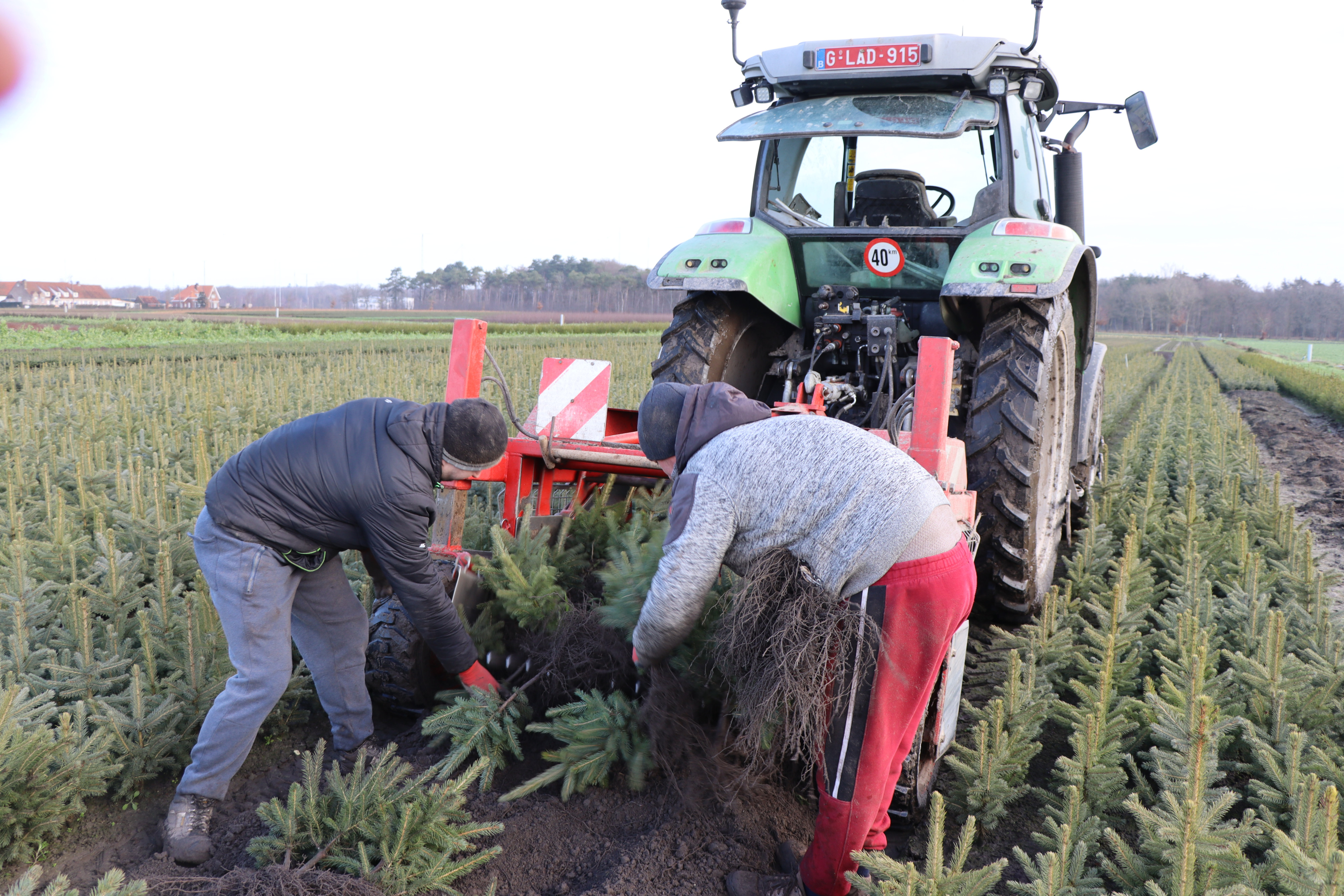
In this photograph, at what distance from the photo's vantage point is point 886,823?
2693 millimetres

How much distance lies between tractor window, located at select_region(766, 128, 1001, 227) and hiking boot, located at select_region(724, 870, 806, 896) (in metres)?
3.32

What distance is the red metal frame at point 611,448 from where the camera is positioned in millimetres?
3035

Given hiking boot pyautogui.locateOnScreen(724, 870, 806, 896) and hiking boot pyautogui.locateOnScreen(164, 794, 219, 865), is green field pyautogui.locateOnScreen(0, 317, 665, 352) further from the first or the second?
hiking boot pyautogui.locateOnScreen(724, 870, 806, 896)

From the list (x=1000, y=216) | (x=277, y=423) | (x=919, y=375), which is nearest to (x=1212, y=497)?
→ (x=1000, y=216)

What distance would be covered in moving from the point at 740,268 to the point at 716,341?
383 millimetres

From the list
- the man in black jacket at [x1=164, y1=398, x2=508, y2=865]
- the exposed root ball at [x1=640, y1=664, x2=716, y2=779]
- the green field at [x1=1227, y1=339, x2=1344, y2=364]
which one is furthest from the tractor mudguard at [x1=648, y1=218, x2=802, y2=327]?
the green field at [x1=1227, y1=339, x2=1344, y2=364]

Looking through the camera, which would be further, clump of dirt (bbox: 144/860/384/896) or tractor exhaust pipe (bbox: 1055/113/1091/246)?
tractor exhaust pipe (bbox: 1055/113/1091/246)

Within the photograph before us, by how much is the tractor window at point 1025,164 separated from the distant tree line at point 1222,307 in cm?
8358

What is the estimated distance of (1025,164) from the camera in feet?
15.7

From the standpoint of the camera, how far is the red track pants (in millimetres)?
2398

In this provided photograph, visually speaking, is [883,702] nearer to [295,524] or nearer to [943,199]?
[295,524]

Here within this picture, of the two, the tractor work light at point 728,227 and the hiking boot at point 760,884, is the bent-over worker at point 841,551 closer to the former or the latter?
the hiking boot at point 760,884

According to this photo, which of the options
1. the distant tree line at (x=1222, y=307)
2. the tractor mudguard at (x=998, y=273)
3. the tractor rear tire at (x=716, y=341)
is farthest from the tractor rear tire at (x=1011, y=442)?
the distant tree line at (x=1222, y=307)

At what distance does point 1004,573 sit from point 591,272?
205 feet
